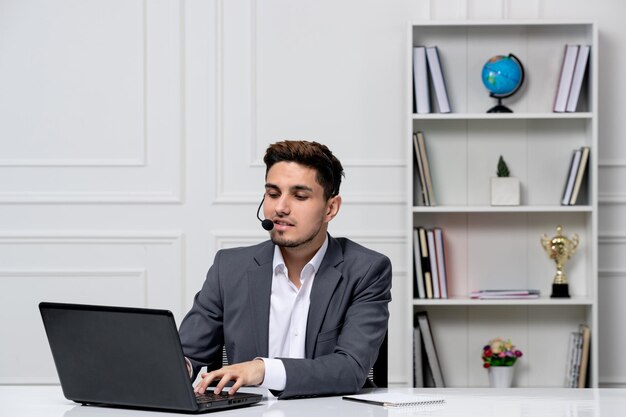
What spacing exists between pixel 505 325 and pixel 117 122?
197 cm

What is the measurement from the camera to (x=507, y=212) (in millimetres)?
4199

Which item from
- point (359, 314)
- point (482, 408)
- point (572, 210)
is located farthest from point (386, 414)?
point (572, 210)

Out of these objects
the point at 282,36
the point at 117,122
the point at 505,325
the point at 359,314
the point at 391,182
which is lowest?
the point at 505,325

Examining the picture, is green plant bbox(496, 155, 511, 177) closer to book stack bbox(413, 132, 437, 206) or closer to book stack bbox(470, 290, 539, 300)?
book stack bbox(413, 132, 437, 206)

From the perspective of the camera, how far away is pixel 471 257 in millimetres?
Answer: 4184

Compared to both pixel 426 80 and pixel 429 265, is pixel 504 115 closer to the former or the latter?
pixel 426 80

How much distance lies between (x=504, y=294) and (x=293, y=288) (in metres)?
1.85

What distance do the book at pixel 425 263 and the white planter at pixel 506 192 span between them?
13.1 inches

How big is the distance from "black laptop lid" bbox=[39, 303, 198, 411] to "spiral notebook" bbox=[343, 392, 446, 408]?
0.39 metres

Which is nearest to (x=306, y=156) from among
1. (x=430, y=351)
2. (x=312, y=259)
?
(x=312, y=259)

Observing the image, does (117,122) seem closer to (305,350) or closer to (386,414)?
(305,350)

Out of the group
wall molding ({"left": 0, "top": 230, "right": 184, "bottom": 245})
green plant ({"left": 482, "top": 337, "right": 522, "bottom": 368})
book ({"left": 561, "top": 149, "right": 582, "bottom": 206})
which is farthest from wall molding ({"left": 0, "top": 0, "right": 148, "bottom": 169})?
book ({"left": 561, "top": 149, "right": 582, "bottom": 206})

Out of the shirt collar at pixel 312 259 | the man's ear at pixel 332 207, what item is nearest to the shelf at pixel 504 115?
the man's ear at pixel 332 207

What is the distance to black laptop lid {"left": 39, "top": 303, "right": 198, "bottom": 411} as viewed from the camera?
5.73ft
